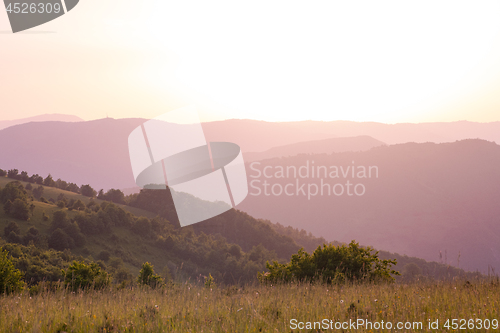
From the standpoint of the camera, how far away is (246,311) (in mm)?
5207

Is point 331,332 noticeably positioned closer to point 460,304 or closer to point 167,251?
point 460,304

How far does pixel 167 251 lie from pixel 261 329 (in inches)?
3091

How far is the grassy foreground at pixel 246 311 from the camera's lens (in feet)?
15.3

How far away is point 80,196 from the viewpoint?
95.4m

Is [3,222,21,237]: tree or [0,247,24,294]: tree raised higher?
[0,247,24,294]: tree

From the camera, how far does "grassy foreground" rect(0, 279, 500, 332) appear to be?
4.66 m

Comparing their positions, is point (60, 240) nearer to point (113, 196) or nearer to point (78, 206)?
point (78, 206)

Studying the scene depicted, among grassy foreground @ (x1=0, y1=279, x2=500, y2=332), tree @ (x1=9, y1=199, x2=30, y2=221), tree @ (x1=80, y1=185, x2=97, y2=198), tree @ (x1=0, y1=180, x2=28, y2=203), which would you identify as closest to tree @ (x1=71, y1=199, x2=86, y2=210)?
tree @ (x1=0, y1=180, x2=28, y2=203)

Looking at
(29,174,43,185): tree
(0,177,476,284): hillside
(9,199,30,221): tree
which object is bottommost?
(0,177,476,284): hillside

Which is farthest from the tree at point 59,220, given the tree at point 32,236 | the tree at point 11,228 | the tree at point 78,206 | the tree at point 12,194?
the tree at point 78,206

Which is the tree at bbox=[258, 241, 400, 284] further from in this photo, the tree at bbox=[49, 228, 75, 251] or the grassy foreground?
the tree at bbox=[49, 228, 75, 251]

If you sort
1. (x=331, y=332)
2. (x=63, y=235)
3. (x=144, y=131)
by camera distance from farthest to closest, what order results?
(x=63, y=235) → (x=144, y=131) → (x=331, y=332)

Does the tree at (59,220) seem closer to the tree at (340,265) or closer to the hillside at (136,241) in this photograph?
the hillside at (136,241)

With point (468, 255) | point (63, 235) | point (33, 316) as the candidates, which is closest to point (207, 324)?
point (33, 316)
